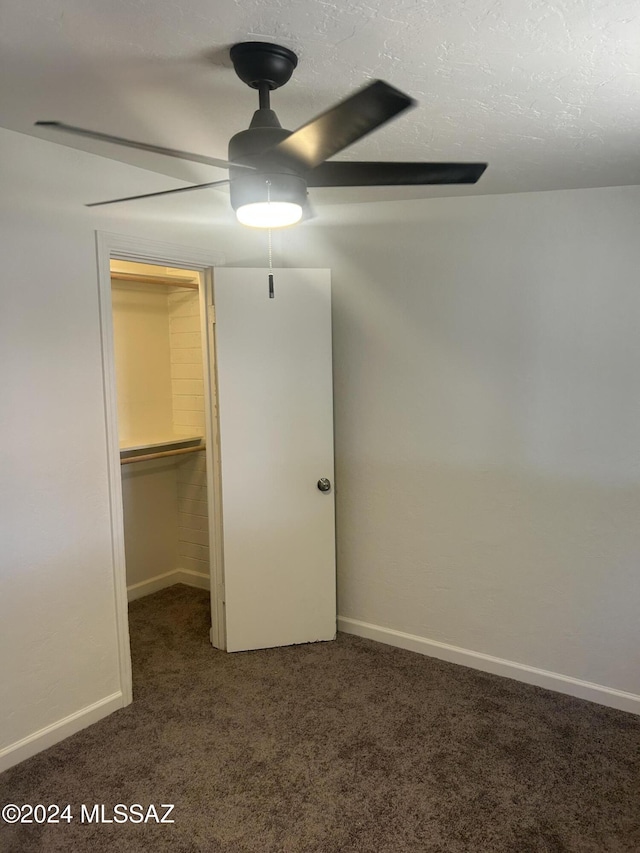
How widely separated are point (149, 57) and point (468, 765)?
8.78 feet

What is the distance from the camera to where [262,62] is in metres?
1.46

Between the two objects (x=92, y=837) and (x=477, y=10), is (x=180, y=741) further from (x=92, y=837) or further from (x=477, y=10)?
(x=477, y=10)

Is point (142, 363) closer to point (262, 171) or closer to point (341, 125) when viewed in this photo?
point (262, 171)

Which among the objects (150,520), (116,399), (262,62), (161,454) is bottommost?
(150,520)

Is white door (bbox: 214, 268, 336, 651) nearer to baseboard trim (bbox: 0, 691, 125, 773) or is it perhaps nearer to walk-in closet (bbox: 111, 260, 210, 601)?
baseboard trim (bbox: 0, 691, 125, 773)

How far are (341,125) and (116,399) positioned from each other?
1761mm

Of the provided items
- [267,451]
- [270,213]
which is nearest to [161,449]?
[267,451]

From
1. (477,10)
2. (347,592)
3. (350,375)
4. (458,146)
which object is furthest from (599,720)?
(477,10)

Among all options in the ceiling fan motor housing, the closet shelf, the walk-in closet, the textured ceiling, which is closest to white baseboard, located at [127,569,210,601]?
the walk-in closet

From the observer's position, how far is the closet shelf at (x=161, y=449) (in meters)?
3.39

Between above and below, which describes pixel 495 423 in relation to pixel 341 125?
below

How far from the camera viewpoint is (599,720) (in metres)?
2.47

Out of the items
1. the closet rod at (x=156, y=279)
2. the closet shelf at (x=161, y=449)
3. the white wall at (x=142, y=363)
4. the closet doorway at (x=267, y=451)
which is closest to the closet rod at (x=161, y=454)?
the closet shelf at (x=161, y=449)

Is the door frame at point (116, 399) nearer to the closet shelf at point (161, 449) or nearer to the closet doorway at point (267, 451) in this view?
the closet doorway at point (267, 451)
